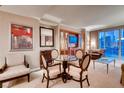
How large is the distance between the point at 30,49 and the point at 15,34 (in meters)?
0.86

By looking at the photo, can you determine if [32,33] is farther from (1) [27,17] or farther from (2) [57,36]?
(2) [57,36]

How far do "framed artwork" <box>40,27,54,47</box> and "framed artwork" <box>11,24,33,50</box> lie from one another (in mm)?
1145

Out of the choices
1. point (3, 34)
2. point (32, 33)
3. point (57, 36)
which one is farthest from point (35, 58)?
point (57, 36)

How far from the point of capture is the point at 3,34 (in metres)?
3.37

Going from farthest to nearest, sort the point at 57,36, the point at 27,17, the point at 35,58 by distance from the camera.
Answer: the point at 57,36
the point at 35,58
the point at 27,17

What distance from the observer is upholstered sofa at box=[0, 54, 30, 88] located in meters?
2.60

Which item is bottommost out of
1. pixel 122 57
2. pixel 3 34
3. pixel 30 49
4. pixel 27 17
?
pixel 122 57

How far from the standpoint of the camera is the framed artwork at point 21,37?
3.61 m

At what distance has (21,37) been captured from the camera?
12.5 ft

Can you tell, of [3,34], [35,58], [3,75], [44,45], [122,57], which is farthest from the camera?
[122,57]

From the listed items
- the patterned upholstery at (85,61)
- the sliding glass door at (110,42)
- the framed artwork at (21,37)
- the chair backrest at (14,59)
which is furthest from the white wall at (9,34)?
the sliding glass door at (110,42)

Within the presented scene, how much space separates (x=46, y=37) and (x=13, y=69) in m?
2.88

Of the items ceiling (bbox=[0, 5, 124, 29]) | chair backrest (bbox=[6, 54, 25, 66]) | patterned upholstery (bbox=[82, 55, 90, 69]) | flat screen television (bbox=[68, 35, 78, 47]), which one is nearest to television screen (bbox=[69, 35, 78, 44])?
flat screen television (bbox=[68, 35, 78, 47])

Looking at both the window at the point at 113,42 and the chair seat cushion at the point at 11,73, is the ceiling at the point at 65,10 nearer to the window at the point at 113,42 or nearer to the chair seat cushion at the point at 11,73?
the chair seat cushion at the point at 11,73
